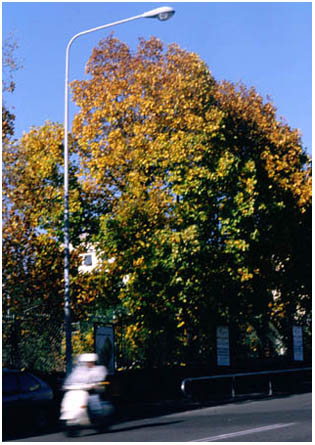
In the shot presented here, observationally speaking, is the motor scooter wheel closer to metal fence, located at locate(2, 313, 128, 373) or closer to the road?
the road

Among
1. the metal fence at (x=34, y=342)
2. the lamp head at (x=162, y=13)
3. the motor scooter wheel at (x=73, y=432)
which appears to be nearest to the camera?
the motor scooter wheel at (x=73, y=432)

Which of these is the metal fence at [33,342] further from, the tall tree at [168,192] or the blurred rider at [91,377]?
the blurred rider at [91,377]

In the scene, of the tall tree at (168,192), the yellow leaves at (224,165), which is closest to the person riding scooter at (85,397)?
the tall tree at (168,192)

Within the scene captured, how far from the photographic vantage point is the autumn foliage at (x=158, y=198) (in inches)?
1000

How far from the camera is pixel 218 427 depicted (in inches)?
555

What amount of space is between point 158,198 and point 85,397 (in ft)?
43.8

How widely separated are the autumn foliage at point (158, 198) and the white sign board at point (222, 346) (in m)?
1.16

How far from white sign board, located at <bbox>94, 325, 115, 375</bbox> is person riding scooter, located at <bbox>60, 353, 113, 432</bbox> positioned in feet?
25.4

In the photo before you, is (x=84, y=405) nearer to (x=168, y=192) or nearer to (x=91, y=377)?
(x=91, y=377)

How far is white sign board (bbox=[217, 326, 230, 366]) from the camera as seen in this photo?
2620 centimetres

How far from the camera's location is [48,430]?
14914 millimetres

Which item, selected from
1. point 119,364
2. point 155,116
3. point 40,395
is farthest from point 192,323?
point 40,395

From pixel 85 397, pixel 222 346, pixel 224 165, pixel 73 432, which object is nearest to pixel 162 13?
pixel 224 165

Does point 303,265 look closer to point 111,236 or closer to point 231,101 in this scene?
point 231,101
